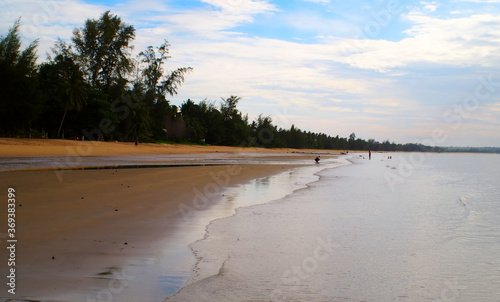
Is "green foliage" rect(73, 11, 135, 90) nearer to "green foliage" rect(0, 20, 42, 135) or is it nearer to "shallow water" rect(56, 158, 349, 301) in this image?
"green foliage" rect(0, 20, 42, 135)

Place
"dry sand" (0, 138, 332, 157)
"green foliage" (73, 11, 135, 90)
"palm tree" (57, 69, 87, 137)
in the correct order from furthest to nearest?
"green foliage" (73, 11, 135, 90) < "palm tree" (57, 69, 87, 137) < "dry sand" (0, 138, 332, 157)

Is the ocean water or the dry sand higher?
the dry sand

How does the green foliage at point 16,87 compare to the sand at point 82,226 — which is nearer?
the sand at point 82,226

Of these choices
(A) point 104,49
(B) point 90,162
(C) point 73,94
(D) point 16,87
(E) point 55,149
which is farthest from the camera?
(A) point 104,49

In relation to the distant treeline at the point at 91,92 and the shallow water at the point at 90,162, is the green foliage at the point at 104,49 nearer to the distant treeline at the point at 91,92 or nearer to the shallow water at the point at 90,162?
the distant treeline at the point at 91,92

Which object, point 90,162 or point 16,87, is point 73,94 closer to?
point 16,87

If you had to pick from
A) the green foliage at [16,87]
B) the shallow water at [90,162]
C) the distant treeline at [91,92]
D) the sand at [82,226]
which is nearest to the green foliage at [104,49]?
the distant treeline at [91,92]

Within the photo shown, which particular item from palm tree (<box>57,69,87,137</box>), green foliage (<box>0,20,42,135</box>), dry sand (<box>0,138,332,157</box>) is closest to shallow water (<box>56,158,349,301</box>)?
dry sand (<box>0,138,332,157</box>)

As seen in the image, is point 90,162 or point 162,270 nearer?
point 162,270

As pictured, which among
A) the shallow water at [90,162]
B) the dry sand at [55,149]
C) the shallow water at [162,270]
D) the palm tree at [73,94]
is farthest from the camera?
A: the palm tree at [73,94]

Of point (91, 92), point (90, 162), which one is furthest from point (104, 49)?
point (90, 162)

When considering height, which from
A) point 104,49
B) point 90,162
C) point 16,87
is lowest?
point 90,162

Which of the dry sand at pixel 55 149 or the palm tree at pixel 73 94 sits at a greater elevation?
the palm tree at pixel 73 94

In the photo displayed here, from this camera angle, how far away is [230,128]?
88.8 metres
